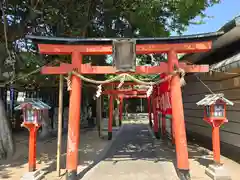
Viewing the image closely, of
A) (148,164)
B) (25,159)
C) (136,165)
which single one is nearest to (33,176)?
(136,165)

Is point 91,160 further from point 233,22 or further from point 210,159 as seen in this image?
point 233,22

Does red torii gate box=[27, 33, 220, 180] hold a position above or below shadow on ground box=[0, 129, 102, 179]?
above

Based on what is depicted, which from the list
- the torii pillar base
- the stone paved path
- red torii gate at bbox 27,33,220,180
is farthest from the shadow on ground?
the torii pillar base

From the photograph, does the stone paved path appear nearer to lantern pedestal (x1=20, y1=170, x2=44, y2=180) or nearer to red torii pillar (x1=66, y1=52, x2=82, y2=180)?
red torii pillar (x1=66, y1=52, x2=82, y2=180)

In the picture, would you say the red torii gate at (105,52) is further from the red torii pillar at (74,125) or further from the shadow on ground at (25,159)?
the shadow on ground at (25,159)

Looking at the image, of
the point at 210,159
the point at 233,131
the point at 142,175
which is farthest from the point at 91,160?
the point at 233,131

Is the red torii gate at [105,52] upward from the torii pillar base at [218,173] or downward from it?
upward

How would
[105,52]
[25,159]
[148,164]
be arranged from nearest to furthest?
[105,52]
[148,164]
[25,159]

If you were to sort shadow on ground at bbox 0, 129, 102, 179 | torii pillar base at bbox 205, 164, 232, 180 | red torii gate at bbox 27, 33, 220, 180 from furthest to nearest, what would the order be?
shadow on ground at bbox 0, 129, 102, 179, red torii gate at bbox 27, 33, 220, 180, torii pillar base at bbox 205, 164, 232, 180

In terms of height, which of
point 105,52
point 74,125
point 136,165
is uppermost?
point 105,52

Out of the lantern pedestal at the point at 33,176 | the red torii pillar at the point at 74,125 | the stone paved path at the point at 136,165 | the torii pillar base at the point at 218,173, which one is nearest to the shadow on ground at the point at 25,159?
the lantern pedestal at the point at 33,176

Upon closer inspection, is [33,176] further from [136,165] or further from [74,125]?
[136,165]

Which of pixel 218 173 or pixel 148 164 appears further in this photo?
pixel 148 164

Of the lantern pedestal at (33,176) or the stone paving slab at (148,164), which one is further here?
the stone paving slab at (148,164)
